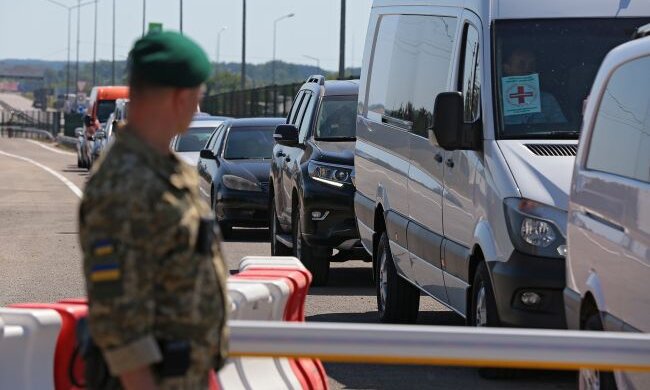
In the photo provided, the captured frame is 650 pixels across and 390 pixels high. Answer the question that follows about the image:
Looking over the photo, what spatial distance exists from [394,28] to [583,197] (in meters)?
5.39

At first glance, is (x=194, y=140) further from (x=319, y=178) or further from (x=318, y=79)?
(x=319, y=178)

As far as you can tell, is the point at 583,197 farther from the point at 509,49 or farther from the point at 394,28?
the point at 394,28

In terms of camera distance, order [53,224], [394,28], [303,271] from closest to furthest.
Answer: [303,271] → [394,28] → [53,224]

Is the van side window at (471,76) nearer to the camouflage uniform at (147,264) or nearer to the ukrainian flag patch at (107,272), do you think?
the camouflage uniform at (147,264)

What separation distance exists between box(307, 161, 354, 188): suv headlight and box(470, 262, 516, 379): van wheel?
5916 mm

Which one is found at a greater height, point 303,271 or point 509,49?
point 509,49

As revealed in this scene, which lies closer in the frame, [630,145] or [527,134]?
[630,145]

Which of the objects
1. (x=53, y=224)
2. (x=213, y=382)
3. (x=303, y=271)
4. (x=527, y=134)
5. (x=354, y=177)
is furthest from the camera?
(x=53, y=224)

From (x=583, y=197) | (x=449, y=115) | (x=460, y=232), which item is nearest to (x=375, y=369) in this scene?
(x=460, y=232)

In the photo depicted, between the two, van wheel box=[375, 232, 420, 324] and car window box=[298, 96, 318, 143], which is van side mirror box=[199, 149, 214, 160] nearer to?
car window box=[298, 96, 318, 143]

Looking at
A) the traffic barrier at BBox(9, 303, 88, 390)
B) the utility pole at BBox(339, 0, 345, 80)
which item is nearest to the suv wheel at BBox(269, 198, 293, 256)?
the traffic barrier at BBox(9, 303, 88, 390)

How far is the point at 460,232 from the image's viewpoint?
10.1 meters

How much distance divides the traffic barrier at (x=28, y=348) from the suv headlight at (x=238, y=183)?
15.2 metres

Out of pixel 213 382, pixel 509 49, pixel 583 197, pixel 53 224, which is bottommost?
pixel 53 224
